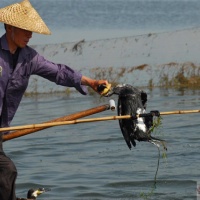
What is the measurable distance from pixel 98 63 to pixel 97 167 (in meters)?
9.11

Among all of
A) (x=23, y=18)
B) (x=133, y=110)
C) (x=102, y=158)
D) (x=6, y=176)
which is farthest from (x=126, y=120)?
(x=102, y=158)

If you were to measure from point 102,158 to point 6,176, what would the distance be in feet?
15.5

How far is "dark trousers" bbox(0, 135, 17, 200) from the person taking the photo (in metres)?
7.51

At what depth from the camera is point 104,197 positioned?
10.1 m

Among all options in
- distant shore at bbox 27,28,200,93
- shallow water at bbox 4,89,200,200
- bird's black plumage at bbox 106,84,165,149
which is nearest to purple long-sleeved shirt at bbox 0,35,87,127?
bird's black plumage at bbox 106,84,165,149

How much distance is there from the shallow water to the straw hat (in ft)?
9.65

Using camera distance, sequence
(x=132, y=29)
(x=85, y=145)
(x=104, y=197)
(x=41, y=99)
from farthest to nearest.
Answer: (x=132, y=29)
(x=41, y=99)
(x=85, y=145)
(x=104, y=197)

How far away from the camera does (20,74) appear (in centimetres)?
757

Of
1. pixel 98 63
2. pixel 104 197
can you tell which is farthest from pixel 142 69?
pixel 104 197

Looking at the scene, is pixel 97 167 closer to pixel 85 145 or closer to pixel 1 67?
pixel 85 145

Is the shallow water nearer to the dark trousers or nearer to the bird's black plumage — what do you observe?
the bird's black plumage

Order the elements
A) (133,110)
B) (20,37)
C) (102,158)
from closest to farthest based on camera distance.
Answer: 1. (20,37)
2. (133,110)
3. (102,158)

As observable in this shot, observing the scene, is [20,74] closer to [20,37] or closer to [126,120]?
[20,37]

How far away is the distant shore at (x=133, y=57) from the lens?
18234 mm
